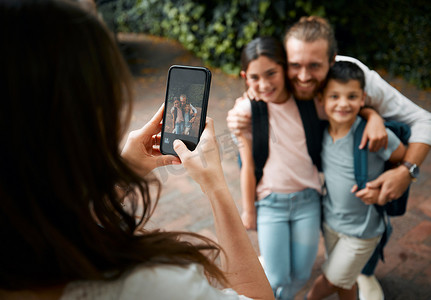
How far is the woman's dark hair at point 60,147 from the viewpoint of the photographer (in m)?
0.49

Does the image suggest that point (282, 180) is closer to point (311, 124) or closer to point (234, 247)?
point (311, 124)

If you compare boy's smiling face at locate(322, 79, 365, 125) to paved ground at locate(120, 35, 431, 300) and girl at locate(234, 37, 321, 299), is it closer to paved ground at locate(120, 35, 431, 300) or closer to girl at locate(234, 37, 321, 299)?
girl at locate(234, 37, 321, 299)

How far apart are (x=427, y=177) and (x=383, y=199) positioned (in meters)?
1.56

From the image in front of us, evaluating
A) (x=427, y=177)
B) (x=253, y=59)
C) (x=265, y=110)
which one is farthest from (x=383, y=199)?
(x=427, y=177)

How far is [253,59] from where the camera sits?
1506 mm

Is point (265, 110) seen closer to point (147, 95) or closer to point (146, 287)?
point (146, 287)

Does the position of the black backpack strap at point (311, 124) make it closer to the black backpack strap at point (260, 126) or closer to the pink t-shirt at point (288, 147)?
the pink t-shirt at point (288, 147)

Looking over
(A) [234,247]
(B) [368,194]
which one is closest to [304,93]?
(B) [368,194]

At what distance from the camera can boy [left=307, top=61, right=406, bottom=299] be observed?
146 centimetres

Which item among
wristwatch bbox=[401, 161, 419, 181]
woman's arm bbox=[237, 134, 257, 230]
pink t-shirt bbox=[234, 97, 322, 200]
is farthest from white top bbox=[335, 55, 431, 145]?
woman's arm bbox=[237, 134, 257, 230]

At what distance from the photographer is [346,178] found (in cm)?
151

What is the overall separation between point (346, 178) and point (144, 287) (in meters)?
1.15

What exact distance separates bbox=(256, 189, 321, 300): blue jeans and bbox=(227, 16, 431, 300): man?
219mm

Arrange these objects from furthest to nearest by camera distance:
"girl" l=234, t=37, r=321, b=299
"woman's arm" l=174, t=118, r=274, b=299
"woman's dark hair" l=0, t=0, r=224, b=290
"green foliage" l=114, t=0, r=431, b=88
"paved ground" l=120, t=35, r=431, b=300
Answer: "green foliage" l=114, t=0, r=431, b=88 → "paved ground" l=120, t=35, r=431, b=300 → "girl" l=234, t=37, r=321, b=299 → "woman's arm" l=174, t=118, r=274, b=299 → "woman's dark hair" l=0, t=0, r=224, b=290
